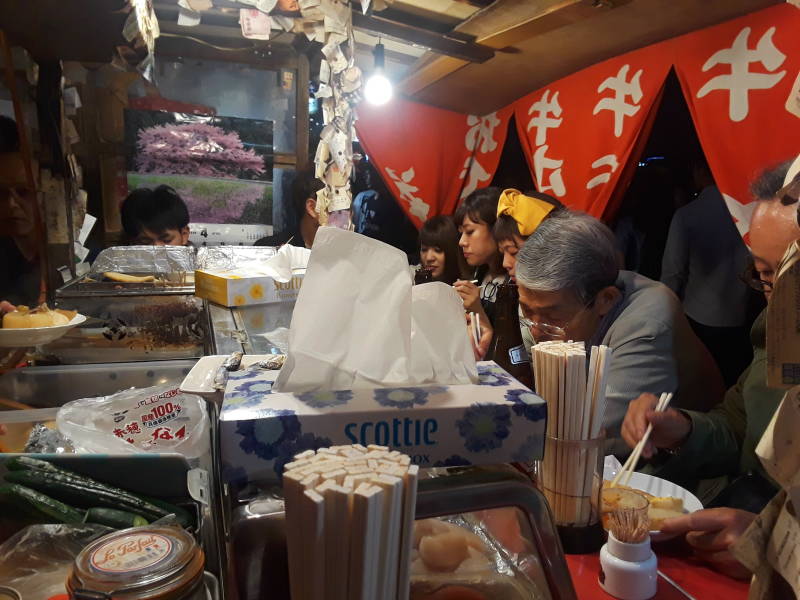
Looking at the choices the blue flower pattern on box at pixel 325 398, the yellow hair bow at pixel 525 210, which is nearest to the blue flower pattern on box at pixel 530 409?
the blue flower pattern on box at pixel 325 398

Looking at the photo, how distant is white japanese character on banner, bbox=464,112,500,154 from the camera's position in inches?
211

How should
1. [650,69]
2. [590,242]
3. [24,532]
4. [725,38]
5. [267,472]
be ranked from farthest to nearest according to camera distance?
[650,69] → [725,38] → [590,242] → [24,532] → [267,472]

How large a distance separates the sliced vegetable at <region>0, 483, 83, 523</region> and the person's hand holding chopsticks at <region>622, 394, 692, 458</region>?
138 cm

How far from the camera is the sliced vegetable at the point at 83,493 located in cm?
100

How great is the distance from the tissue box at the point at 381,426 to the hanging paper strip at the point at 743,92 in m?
2.46

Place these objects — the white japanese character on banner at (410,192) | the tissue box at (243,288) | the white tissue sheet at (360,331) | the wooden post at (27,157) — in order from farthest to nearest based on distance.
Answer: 1. the white japanese character on banner at (410,192)
2. the wooden post at (27,157)
3. the tissue box at (243,288)
4. the white tissue sheet at (360,331)

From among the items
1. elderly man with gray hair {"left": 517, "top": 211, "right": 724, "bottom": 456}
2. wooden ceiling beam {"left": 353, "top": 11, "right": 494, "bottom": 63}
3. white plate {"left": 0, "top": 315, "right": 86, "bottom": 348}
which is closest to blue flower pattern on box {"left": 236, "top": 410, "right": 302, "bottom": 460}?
elderly man with gray hair {"left": 517, "top": 211, "right": 724, "bottom": 456}

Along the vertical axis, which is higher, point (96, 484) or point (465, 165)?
point (465, 165)

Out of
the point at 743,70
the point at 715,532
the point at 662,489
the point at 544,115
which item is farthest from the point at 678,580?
the point at 544,115

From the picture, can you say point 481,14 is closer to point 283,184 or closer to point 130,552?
point 283,184

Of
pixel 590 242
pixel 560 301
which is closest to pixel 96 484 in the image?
pixel 560 301

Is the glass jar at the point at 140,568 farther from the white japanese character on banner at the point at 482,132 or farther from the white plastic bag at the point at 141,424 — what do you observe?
the white japanese character on banner at the point at 482,132

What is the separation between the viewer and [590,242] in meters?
1.96

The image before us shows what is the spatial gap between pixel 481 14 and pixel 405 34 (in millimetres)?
620
